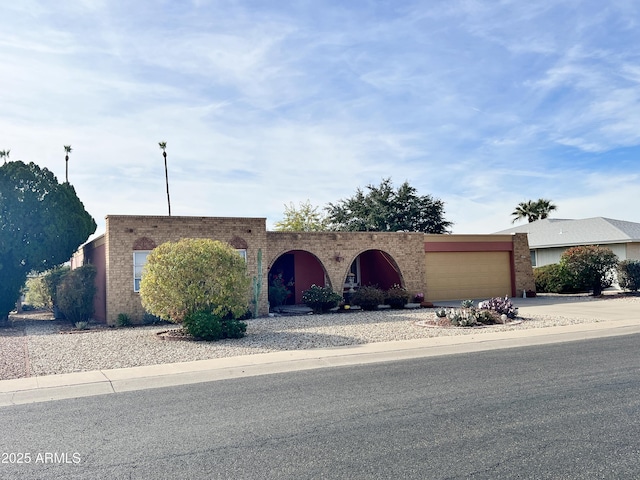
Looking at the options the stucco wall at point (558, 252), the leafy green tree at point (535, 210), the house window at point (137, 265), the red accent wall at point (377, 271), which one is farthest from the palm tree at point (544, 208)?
the house window at point (137, 265)

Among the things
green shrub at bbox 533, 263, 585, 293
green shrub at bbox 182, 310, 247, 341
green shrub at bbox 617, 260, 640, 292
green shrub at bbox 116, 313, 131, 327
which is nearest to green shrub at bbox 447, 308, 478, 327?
green shrub at bbox 182, 310, 247, 341

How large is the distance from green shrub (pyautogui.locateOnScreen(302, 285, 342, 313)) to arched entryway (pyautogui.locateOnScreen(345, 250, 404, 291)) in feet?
14.4

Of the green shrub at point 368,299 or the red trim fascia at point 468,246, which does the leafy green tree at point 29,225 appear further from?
the red trim fascia at point 468,246

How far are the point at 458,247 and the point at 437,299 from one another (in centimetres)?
265

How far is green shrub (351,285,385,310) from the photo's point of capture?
21734mm

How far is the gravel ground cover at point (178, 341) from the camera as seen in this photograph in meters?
11.6

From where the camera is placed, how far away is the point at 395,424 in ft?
21.6

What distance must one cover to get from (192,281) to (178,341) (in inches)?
60.8

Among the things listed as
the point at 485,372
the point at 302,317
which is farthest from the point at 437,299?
the point at 485,372

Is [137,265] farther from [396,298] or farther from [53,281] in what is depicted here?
[396,298]

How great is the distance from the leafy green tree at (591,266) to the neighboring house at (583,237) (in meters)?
5.02

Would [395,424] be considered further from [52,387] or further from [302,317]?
[302,317]

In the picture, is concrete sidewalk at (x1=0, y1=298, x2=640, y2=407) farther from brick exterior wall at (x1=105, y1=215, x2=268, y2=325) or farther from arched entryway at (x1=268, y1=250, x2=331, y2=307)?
arched entryway at (x1=268, y1=250, x2=331, y2=307)

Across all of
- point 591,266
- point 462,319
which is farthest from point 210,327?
point 591,266
